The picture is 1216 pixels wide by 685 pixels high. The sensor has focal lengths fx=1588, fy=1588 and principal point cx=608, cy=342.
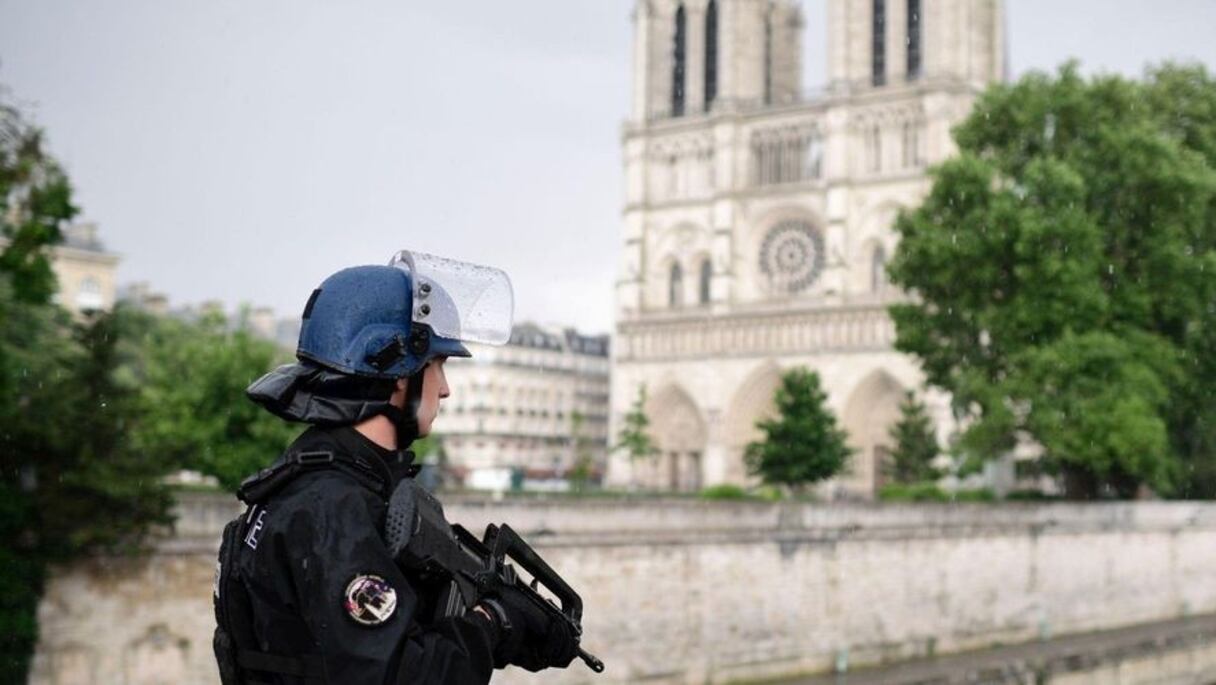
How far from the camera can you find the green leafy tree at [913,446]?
5375 centimetres

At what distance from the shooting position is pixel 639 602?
60.1 feet

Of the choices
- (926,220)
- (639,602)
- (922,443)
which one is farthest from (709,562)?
(922,443)

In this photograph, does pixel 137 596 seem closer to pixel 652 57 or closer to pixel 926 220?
pixel 926 220

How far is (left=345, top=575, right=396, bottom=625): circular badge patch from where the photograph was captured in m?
2.27

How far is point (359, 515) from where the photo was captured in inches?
93.4

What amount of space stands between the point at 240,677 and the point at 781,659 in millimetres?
18633

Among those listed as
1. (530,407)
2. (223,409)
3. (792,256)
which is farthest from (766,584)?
(530,407)

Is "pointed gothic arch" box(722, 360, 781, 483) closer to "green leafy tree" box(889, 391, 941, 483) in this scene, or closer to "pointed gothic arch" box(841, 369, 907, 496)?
"pointed gothic arch" box(841, 369, 907, 496)

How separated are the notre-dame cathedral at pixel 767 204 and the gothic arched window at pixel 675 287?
2.4 inches

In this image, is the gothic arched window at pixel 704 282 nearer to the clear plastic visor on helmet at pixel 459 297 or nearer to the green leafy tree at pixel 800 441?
the green leafy tree at pixel 800 441

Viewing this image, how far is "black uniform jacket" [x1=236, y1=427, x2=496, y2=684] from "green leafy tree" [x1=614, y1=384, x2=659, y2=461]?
2402 inches

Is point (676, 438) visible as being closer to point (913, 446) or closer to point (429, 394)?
point (913, 446)

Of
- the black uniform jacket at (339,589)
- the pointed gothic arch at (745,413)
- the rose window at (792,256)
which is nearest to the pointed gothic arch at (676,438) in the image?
the pointed gothic arch at (745,413)

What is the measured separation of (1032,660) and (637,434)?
4395cm
